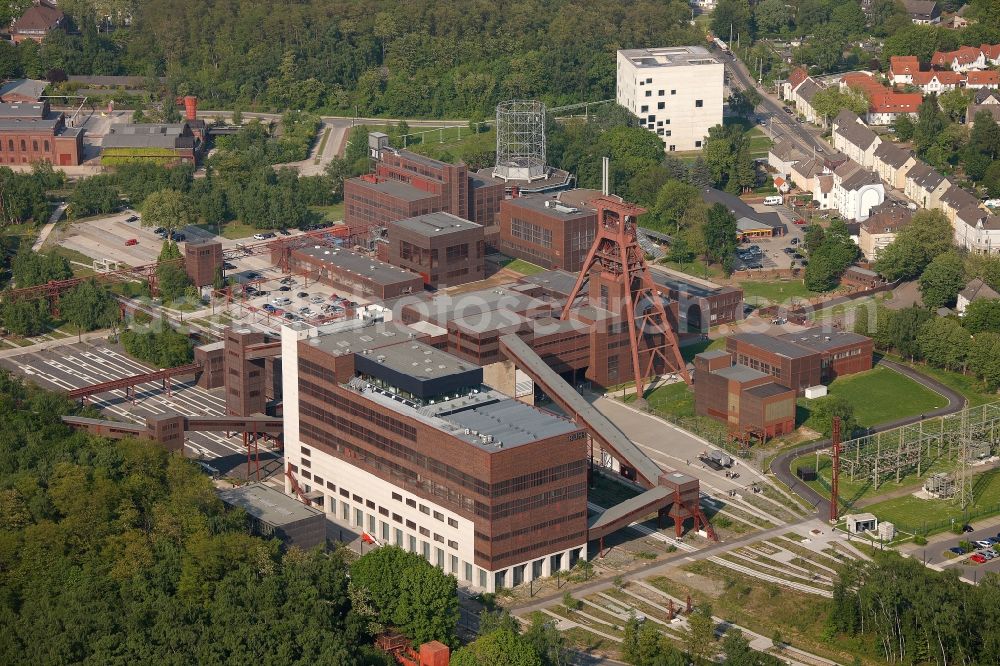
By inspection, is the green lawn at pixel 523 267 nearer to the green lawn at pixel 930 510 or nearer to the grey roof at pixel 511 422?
the grey roof at pixel 511 422

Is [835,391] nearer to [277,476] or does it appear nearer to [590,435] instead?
[590,435]

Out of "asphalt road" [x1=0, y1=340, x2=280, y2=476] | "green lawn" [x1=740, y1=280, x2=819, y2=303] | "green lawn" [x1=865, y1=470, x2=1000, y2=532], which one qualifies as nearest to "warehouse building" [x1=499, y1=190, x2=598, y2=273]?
"green lawn" [x1=740, y1=280, x2=819, y2=303]

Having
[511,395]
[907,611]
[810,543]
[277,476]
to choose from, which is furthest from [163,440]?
[907,611]

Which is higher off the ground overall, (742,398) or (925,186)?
(925,186)

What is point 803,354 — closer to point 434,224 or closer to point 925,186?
point 434,224

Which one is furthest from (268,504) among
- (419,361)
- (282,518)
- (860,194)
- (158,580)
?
(860,194)

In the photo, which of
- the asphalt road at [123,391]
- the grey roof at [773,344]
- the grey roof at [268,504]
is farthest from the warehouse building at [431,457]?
the grey roof at [773,344]

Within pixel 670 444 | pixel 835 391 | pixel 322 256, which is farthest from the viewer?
pixel 322 256
